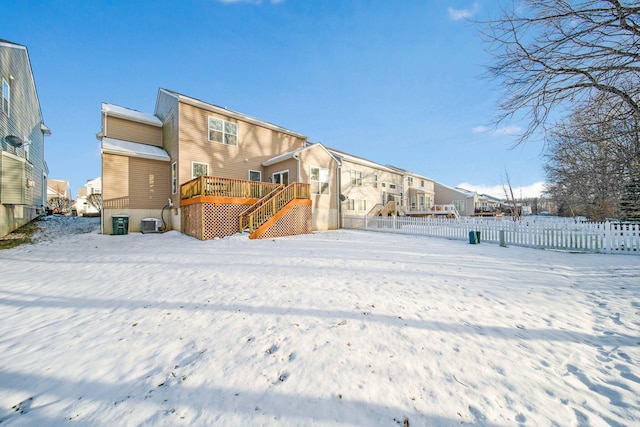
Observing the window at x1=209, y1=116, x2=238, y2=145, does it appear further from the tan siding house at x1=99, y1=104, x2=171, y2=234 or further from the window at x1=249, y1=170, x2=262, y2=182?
the tan siding house at x1=99, y1=104, x2=171, y2=234

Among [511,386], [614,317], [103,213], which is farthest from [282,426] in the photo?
[103,213]

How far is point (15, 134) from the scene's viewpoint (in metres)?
11.8

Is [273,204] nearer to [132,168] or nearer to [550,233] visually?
[132,168]

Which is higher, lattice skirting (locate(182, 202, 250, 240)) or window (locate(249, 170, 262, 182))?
window (locate(249, 170, 262, 182))

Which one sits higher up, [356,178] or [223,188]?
[356,178]

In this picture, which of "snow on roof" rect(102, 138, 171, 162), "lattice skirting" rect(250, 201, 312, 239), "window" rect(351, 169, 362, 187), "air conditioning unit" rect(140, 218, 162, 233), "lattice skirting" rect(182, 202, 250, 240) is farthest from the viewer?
"window" rect(351, 169, 362, 187)

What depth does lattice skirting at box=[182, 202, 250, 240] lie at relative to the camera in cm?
1032

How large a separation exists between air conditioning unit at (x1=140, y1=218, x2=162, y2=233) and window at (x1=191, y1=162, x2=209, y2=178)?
327 centimetres

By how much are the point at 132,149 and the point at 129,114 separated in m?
2.60

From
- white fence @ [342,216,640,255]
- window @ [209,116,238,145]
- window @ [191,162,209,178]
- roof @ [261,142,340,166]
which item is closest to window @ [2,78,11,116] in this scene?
window @ [191,162,209,178]

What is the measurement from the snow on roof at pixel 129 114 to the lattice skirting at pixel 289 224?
410 inches

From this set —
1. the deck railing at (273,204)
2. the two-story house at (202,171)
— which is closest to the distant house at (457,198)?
the two-story house at (202,171)

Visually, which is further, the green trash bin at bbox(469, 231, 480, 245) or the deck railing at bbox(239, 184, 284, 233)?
the deck railing at bbox(239, 184, 284, 233)

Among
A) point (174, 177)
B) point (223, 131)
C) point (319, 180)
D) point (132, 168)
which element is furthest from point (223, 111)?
point (319, 180)
